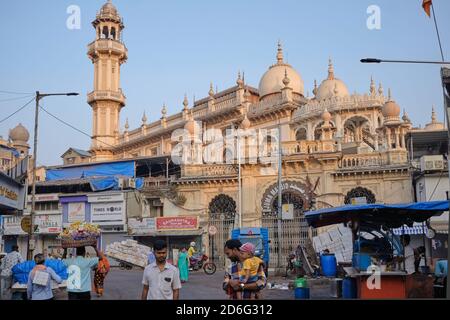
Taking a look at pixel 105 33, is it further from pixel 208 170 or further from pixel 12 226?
pixel 208 170

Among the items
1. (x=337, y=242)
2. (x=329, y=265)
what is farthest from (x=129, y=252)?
(x=329, y=265)

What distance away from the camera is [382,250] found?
35.8 ft

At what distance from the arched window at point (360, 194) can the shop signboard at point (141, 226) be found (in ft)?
35.1

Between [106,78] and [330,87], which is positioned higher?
[106,78]

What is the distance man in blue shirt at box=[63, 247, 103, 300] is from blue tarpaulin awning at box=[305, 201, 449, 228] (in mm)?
5368

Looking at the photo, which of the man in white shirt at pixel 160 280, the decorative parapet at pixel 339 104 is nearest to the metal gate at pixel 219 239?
the decorative parapet at pixel 339 104

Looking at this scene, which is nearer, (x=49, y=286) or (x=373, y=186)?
(x=49, y=286)

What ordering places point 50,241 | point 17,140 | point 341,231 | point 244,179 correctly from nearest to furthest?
point 341,231 → point 244,179 → point 50,241 → point 17,140

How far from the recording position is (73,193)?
105 feet

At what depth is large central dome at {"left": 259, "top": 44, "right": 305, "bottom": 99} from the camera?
1470 inches

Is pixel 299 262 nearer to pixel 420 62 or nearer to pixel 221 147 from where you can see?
pixel 420 62

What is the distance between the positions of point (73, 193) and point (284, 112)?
49.1 ft

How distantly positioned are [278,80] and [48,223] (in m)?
19.1
